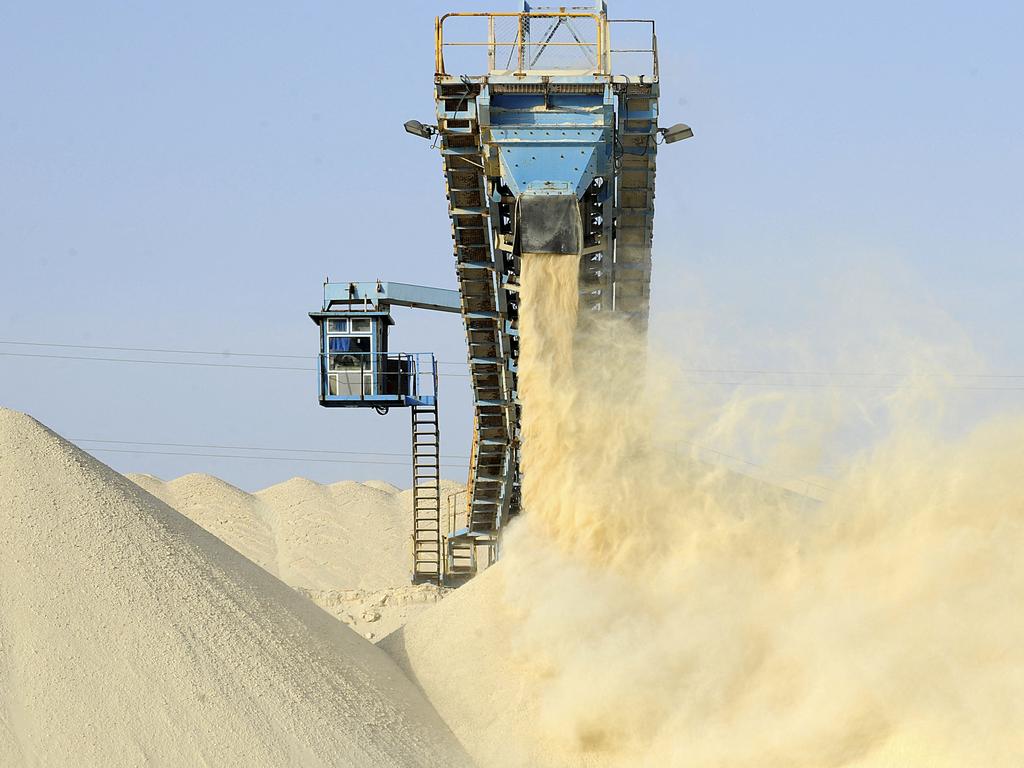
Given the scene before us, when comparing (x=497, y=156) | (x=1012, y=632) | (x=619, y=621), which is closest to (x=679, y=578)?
(x=619, y=621)

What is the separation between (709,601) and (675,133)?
5233 millimetres

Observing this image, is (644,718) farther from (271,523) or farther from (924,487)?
(271,523)

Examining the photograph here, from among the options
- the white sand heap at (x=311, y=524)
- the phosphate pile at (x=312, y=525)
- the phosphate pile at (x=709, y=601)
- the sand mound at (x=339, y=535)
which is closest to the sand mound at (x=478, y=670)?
the phosphate pile at (x=709, y=601)

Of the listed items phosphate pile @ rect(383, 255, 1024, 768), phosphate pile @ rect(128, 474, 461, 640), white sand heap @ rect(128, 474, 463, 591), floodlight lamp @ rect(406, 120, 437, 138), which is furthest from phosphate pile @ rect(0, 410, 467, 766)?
white sand heap @ rect(128, 474, 463, 591)

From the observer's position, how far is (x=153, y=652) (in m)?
12.0

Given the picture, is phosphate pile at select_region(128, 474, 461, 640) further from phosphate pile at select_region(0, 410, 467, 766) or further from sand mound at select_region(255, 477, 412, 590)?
phosphate pile at select_region(0, 410, 467, 766)

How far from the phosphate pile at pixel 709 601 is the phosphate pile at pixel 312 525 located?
57.1 ft

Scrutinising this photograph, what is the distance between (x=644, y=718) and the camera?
43.4 feet

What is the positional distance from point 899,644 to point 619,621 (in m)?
2.80

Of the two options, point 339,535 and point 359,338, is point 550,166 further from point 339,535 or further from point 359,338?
point 339,535

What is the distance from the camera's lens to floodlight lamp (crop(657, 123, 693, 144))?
1545cm

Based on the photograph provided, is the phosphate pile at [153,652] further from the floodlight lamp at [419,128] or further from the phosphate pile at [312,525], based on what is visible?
the phosphate pile at [312,525]

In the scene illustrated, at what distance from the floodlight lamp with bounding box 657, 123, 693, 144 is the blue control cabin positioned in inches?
273

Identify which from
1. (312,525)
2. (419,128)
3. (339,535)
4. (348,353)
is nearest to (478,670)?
(419,128)
